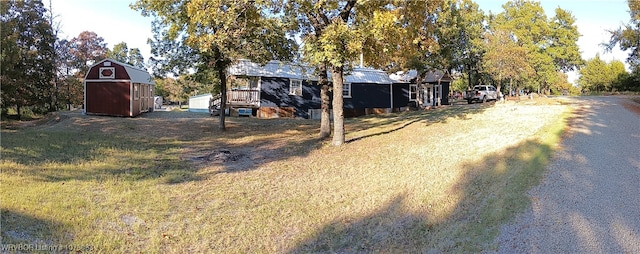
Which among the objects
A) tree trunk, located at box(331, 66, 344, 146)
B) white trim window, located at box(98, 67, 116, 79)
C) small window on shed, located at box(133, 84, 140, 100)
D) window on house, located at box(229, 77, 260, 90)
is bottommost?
tree trunk, located at box(331, 66, 344, 146)

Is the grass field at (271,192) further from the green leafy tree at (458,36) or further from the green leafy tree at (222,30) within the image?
the green leafy tree at (458,36)

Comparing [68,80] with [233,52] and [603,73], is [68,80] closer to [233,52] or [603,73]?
[233,52]

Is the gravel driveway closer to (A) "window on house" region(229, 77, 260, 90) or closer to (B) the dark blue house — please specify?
(B) the dark blue house

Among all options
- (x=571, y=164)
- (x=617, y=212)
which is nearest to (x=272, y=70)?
(x=571, y=164)

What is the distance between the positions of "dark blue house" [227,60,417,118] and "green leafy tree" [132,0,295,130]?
6.24 meters

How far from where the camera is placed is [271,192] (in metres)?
8.46

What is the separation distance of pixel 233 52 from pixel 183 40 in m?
3.28

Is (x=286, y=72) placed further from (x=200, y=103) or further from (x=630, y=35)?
(x=630, y=35)

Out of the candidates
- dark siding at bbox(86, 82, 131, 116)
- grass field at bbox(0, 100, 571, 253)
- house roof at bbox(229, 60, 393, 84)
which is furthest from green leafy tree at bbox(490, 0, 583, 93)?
dark siding at bbox(86, 82, 131, 116)

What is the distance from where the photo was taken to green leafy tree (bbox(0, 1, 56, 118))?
2077cm

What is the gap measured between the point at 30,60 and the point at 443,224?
25.8m

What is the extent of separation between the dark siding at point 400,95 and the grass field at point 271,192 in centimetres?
1727

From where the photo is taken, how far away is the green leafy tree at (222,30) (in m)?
11.8

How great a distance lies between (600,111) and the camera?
1638 cm
